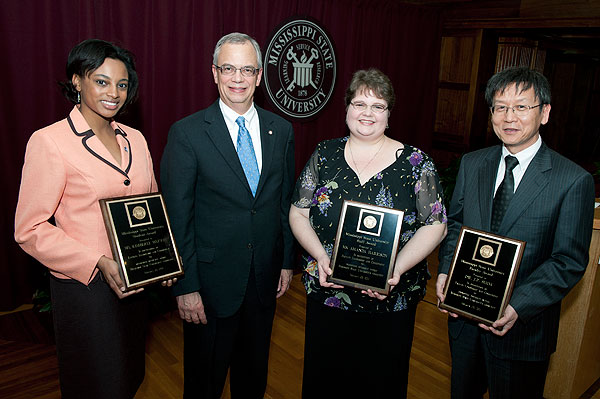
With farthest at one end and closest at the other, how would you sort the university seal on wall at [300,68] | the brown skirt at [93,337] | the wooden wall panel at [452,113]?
the wooden wall panel at [452,113]
the university seal on wall at [300,68]
the brown skirt at [93,337]

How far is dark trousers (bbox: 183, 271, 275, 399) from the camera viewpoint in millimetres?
1905

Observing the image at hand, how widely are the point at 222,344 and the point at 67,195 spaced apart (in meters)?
0.88

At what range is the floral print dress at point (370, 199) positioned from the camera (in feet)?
5.63

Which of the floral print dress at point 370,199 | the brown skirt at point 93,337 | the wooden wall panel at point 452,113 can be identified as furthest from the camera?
the wooden wall panel at point 452,113

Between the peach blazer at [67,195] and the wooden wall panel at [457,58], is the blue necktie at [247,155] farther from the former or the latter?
the wooden wall panel at [457,58]

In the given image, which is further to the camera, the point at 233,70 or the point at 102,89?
the point at 233,70

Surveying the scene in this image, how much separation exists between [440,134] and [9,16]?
479 centimetres

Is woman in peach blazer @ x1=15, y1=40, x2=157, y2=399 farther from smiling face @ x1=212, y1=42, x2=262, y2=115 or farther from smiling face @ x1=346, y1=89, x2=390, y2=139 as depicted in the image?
smiling face @ x1=346, y1=89, x2=390, y2=139

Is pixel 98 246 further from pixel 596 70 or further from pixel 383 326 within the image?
pixel 596 70

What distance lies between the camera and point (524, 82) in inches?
62.7

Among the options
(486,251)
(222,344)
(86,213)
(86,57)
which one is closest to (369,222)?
(486,251)

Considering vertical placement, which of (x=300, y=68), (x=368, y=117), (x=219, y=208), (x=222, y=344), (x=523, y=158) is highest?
(x=300, y=68)

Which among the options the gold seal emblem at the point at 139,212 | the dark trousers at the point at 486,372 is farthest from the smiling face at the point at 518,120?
the gold seal emblem at the point at 139,212

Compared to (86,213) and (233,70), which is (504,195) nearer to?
(233,70)
